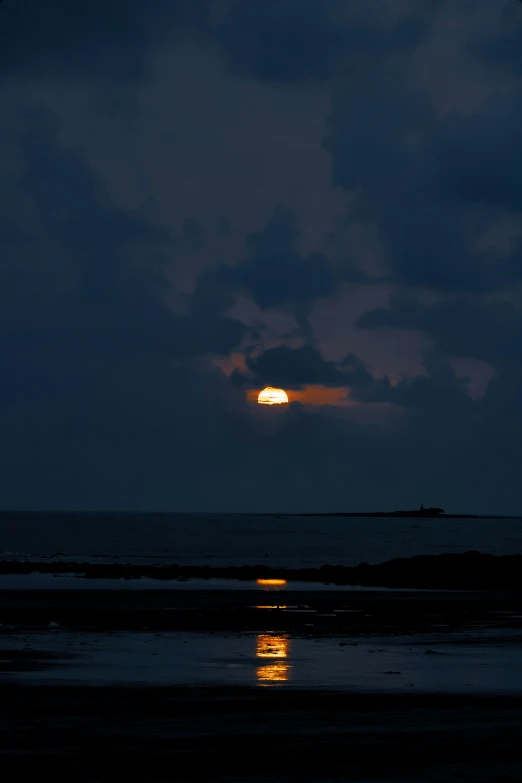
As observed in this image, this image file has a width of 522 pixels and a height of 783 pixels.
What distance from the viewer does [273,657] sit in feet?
106

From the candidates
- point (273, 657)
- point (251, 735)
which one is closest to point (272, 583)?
point (273, 657)

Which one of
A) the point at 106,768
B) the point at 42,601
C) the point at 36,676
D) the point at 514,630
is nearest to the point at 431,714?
the point at 106,768

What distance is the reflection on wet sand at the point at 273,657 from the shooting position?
1087 inches

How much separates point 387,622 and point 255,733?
25.5 m

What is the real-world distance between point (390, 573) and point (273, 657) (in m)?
53.5

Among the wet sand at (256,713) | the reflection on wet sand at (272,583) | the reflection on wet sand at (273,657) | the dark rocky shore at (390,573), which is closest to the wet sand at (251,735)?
the wet sand at (256,713)

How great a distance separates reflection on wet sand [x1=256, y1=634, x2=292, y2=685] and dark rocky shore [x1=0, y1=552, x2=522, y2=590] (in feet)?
116

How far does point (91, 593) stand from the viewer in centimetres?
6166

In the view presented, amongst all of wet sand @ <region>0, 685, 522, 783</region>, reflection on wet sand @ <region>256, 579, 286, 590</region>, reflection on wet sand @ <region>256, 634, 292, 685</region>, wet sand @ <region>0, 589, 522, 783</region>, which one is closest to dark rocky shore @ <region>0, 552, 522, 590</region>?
reflection on wet sand @ <region>256, 579, 286, 590</region>

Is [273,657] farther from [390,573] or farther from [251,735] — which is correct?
[390,573]

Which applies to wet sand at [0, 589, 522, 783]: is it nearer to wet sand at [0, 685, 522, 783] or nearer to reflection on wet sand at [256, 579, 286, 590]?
wet sand at [0, 685, 522, 783]

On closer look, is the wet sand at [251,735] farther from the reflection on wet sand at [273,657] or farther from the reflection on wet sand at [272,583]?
the reflection on wet sand at [272,583]

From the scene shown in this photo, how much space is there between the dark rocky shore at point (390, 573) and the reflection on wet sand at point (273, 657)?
1392 inches

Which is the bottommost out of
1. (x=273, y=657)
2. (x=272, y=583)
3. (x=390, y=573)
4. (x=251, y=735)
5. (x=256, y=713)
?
(x=251, y=735)
